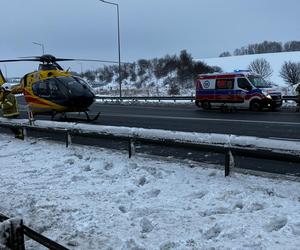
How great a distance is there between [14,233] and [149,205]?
3.04 m

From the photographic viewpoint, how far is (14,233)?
4.36m

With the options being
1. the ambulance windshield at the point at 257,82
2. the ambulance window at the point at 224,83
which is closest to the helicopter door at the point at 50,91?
the ambulance window at the point at 224,83

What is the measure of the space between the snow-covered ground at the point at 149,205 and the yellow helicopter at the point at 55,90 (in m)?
9.95

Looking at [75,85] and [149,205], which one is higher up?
[75,85]

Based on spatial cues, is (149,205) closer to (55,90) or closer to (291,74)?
(55,90)

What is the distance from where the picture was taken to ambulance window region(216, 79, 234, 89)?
27.5m

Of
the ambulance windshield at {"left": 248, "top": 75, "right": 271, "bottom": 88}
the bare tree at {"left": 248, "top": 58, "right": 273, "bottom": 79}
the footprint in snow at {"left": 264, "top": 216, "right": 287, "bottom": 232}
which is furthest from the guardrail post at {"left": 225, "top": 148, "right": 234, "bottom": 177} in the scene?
the bare tree at {"left": 248, "top": 58, "right": 273, "bottom": 79}

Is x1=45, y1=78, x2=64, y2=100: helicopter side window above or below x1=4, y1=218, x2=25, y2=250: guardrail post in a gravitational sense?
above

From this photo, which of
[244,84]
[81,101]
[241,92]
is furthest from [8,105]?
[244,84]

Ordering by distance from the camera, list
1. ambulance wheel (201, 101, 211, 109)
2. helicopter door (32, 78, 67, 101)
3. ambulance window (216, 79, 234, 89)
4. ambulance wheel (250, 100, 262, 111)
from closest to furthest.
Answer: helicopter door (32, 78, 67, 101) < ambulance wheel (250, 100, 262, 111) < ambulance window (216, 79, 234, 89) < ambulance wheel (201, 101, 211, 109)

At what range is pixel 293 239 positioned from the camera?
5.41 metres

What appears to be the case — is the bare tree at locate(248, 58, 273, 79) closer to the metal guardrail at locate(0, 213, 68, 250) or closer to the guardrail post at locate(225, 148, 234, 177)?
the guardrail post at locate(225, 148, 234, 177)

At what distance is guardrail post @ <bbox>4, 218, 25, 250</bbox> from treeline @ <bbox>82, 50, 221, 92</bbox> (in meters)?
81.2

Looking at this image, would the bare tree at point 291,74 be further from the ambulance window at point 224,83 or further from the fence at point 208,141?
Answer: the fence at point 208,141
